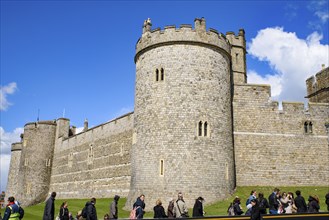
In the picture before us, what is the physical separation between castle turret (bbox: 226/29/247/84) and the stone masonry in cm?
8

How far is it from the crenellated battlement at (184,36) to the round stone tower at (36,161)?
27790 mm

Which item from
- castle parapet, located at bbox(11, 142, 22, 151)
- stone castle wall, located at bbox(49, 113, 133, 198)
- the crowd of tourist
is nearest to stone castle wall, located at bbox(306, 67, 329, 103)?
stone castle wall, located at bbox(49, 113, 133, 198)

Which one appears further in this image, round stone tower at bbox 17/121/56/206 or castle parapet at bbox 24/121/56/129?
castle parapet at bbox 24/121/56/129

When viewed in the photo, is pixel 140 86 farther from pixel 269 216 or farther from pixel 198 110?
pixel 269 216

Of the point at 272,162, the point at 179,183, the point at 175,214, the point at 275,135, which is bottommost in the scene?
the point at 175,214

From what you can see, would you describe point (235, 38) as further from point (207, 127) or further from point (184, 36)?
point (207, 127)

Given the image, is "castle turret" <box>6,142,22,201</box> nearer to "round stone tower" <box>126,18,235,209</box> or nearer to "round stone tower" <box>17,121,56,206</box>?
"round stone tower" <box>17,121,56,206</box>

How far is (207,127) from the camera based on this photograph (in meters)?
20.1

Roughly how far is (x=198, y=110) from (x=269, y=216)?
9.92 metres

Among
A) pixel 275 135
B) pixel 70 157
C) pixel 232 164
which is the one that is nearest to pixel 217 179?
pixel 232 164

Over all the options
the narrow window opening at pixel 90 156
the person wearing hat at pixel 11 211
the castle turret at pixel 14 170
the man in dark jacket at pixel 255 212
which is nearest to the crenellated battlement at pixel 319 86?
the man in dark jacket at pixel 255 212

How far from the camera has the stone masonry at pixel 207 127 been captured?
19391 mm

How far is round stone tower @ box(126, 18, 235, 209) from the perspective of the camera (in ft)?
62.8

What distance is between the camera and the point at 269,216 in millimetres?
10750
